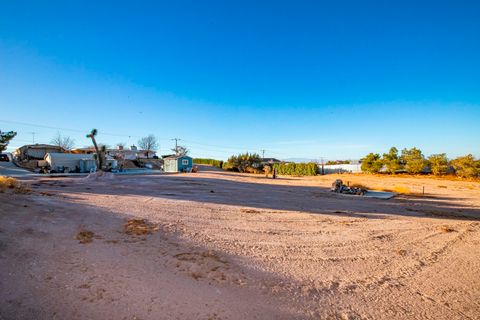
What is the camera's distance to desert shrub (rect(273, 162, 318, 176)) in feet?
140

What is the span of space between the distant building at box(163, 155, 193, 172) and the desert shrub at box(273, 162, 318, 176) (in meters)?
15.3

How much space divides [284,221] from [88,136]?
23247 millimetres

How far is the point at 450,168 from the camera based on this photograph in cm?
3212

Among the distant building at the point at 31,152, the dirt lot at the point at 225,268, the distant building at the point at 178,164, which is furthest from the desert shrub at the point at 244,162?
the dirt lot at the point at 225,268

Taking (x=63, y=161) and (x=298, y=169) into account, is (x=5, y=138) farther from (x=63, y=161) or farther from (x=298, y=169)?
(x=298, y=169)

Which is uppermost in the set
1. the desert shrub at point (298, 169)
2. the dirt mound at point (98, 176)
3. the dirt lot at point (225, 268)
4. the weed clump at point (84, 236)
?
the desert shrub at point (298, 169)

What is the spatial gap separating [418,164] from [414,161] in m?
0.61

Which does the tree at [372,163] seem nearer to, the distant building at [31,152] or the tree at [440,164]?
the tree at [440,164]

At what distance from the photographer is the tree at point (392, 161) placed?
3538cm

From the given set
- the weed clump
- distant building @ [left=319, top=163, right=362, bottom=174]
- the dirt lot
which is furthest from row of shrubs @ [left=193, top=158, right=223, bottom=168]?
the weed clump

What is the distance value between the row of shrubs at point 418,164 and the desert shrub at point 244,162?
19409 mm

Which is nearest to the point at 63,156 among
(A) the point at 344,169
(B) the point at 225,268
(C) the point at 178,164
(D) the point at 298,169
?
(C) the point at 178,164

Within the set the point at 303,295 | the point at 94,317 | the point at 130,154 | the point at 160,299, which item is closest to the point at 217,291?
the point at 160,299

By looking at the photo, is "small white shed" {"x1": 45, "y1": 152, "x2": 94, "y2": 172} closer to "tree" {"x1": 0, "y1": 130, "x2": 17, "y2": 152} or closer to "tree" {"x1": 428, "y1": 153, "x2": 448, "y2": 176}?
"tree" {"x1": 0, "y1": 130, "x2": 17, "y2": 152}
